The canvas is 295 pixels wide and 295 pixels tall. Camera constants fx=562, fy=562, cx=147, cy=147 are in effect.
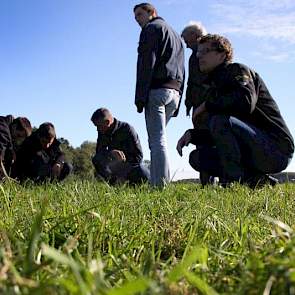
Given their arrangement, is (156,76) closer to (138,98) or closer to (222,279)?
(138,98)

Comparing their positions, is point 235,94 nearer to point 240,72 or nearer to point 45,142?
point 240,72

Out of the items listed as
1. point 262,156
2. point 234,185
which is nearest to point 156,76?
point 262,156

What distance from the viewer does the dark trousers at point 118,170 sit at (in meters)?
7.58

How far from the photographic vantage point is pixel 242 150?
16.1 feet

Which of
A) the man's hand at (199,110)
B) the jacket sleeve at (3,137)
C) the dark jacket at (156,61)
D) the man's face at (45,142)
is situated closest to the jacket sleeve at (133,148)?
the man's face at (45,142)

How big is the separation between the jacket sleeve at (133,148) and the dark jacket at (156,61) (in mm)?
2059

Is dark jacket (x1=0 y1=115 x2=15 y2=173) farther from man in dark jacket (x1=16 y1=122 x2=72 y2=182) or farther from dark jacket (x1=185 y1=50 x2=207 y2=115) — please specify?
dark jacket (x1=185 y1=50 x2=207 y2=115)

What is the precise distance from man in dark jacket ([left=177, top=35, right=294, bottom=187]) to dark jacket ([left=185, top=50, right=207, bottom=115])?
1.10 m

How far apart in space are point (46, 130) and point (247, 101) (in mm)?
3879

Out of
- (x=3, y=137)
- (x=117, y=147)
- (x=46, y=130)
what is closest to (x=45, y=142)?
(x=46, y=130)

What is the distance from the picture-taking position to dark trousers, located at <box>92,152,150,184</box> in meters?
7.58

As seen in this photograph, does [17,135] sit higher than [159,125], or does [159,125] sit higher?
[159,125]

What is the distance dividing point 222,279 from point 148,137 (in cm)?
459

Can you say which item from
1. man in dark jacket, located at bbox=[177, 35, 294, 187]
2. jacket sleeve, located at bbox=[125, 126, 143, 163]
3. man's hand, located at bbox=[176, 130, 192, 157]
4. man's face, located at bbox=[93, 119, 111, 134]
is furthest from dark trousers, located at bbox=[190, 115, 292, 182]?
man's face, located at bbox=[93, 119, 111, 134]
